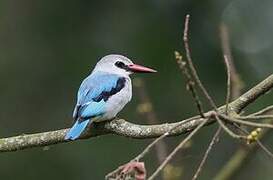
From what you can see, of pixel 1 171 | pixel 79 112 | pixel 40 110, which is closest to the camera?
pixel 79 112

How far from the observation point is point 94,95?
554cm

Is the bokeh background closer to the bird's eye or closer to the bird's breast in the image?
the bird's eye

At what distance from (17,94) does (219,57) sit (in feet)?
7.66

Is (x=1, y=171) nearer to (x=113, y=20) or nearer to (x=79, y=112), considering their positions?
(x=113, y=20)

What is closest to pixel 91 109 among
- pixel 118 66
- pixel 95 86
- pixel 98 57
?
pixel 95 86

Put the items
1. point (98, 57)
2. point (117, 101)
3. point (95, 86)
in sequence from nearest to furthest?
point (117, 101)
point (95, 86)
point (98, 57)

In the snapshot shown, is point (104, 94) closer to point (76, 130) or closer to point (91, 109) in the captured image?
point (91, 109)

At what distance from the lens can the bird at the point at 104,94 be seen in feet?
17.1

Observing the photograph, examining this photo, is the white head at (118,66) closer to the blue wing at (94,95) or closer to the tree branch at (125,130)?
the blue wing at (94,95)

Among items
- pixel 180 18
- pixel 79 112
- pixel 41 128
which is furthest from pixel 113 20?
pixel 79 112

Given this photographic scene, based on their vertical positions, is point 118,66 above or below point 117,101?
above

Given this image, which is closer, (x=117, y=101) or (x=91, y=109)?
(x=91, y=109)

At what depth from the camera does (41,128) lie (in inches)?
398

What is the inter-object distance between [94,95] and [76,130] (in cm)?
70
